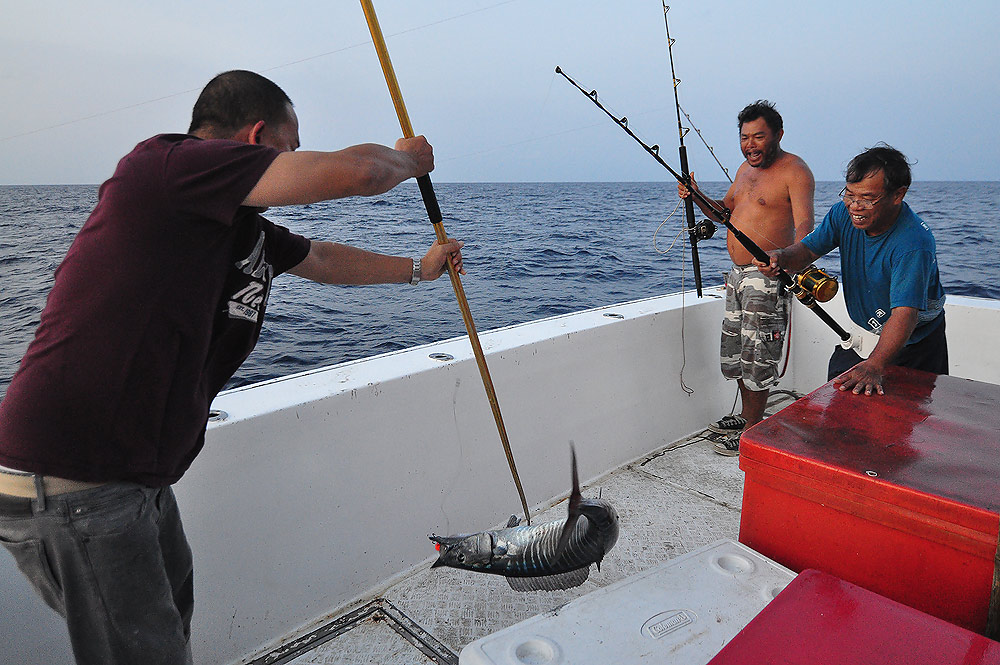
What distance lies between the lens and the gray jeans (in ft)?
4.16

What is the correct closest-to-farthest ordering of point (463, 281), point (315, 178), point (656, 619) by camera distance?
1. point (315, 178)
2. point (656, 619)
3. point (463, 281)

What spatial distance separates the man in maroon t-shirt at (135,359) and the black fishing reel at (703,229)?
2943 mm

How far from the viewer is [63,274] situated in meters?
1.24

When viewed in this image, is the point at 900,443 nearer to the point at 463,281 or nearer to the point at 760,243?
the point at 760,243

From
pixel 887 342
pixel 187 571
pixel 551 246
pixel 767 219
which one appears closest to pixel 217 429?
pixel 187 571

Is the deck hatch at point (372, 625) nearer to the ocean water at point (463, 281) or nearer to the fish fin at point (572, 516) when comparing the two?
the fish fin at point (572, 516)

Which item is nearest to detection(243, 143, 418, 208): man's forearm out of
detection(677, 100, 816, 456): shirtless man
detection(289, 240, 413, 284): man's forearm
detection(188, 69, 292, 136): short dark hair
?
detection(188, 69, 292, 136): short dark hair

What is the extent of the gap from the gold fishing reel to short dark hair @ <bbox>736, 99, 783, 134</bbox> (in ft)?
4.00

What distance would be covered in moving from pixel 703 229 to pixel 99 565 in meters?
3.58

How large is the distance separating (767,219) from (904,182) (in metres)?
1.32

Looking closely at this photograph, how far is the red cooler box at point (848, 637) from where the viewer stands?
1.03 meters

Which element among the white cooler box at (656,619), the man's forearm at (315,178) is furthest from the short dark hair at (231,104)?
the white cooler box at (656,619)

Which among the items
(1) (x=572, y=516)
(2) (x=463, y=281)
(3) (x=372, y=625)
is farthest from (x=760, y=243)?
(2) (x=463, y=281)

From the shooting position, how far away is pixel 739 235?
3066 mm
